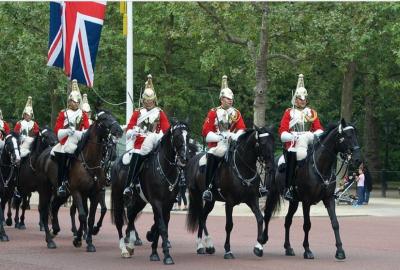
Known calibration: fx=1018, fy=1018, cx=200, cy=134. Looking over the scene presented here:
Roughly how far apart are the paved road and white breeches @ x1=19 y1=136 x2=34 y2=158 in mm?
1761

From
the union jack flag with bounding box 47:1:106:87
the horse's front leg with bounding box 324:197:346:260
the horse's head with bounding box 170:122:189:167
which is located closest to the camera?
the horse's head with bounding box 170:122:189:167

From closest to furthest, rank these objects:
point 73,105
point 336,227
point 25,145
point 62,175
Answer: point 336,227 → point 62,175 → point 73,105 → point 25,145

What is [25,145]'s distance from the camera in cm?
2302

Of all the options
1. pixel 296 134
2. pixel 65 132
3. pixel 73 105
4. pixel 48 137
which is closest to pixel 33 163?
pixel 48 137

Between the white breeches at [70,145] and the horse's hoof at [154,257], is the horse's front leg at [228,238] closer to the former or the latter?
the horse's hoof at [154,257]

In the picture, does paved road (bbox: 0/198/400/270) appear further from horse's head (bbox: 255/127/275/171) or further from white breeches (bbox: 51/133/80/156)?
white breeches (bbox: 51/133/80/156)

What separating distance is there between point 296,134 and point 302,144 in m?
0.21

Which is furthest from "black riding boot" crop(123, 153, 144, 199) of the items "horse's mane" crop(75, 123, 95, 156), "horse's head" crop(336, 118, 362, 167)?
"horse's head" crop(336, 118, 362, 167)

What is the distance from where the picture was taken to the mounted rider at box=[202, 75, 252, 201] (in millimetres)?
17703

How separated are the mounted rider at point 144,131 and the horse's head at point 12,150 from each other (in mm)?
4827

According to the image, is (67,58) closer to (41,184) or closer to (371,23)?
(41,184)

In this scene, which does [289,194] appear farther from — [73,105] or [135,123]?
[73,105]

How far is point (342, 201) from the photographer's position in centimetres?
3691

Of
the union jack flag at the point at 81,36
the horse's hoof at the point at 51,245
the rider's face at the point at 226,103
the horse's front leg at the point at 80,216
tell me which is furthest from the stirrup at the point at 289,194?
the union jack flag at the point at 81,36
